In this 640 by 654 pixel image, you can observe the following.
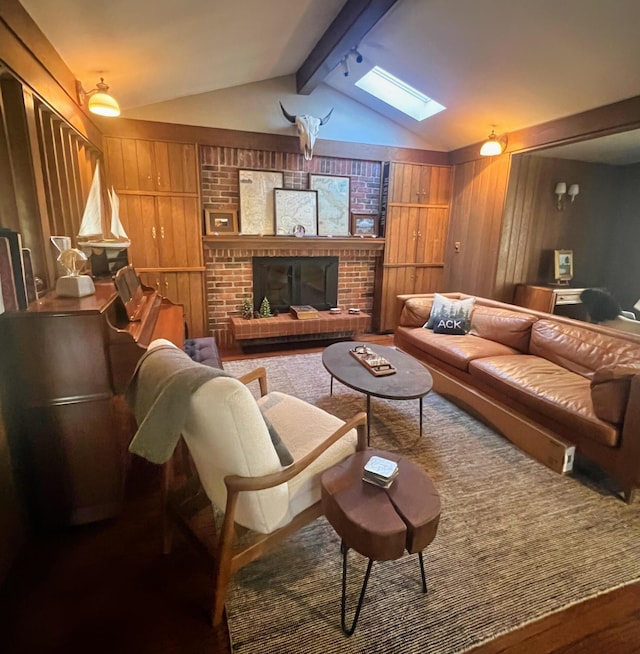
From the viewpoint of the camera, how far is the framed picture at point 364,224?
4879 mm

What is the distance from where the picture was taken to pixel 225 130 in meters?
4.12

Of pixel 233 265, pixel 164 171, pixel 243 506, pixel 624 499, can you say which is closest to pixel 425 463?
pixel 624 499

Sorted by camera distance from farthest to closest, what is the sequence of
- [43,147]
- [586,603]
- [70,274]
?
[43,147], [70,274], [586,603]

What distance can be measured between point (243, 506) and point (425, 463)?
1.37 meters

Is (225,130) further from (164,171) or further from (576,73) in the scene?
(576,73)

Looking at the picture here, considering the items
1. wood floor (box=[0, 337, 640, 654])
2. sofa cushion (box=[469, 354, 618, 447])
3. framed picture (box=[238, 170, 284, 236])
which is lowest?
wood floor (box=[0, 337, 640, 654])

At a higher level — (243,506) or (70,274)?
(70,274)

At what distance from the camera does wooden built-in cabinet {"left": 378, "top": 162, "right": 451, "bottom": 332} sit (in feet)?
16.1

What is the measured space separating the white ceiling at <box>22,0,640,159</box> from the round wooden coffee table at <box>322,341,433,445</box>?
2449mm

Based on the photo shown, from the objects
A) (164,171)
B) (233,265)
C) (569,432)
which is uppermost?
(164,171)

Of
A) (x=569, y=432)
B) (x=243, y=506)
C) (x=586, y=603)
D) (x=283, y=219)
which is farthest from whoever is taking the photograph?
(x=283, y=219)

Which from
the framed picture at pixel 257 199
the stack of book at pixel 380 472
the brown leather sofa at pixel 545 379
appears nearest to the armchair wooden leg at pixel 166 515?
the stack of book at pixel 380 472

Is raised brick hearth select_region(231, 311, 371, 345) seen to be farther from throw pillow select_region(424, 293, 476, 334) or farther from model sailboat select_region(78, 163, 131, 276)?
model sailboat select_region(78, 163, 131, 276)

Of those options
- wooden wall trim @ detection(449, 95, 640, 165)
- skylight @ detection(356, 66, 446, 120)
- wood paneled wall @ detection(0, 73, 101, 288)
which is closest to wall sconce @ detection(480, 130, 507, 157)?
wooden wall trim @ detection(449, 95, 640, 165)
